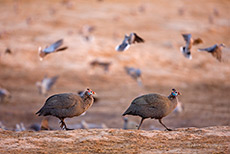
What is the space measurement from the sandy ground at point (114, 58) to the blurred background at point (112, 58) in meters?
0.03

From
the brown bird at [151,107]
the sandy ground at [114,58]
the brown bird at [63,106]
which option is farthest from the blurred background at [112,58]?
the brown bird at [63,106]

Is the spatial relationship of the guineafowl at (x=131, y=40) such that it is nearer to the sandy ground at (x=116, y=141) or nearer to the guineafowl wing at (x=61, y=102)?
the guineafowl wing at (x=61, y=102)

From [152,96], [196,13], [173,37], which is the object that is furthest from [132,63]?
[152,96]

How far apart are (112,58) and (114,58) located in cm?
9

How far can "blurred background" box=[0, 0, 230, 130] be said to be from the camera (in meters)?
14.4

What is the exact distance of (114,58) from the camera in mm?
19391

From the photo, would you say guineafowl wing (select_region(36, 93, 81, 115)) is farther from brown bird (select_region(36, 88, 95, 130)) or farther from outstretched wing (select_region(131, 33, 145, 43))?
outstretched wing (select_region(131, 33, 145, 43))

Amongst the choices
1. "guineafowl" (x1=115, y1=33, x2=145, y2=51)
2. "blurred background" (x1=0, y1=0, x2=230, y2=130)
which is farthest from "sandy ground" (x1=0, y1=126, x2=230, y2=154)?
"blurred background" (x1=0, y1=0, x2=230, y2=130)

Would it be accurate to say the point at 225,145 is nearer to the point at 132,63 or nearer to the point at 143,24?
the point at 132,63

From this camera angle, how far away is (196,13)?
26094 mm

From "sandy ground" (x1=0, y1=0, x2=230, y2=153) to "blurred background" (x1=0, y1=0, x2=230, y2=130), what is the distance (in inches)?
1.3

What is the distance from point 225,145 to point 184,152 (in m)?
0.69

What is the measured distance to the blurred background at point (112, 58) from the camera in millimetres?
14435

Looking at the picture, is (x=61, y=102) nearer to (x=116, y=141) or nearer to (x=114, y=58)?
(x=116, y=141)
